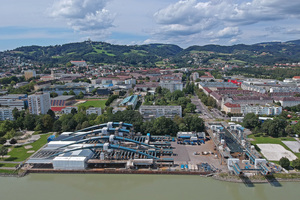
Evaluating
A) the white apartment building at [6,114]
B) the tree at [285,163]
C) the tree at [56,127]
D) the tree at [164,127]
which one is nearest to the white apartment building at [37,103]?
the white apartment building at [6,114]

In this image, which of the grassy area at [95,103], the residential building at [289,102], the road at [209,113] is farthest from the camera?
the grassy area at [95,103]

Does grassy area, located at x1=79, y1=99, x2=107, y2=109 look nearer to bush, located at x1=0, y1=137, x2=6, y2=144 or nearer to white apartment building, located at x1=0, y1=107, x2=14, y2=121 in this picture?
white apartment building, located at x1=0, y1=107, x2=14, y2=121

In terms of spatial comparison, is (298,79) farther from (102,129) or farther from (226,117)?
(102,129)

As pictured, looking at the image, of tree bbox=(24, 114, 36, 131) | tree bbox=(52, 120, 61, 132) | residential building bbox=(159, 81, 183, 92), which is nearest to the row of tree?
tree bbox=(52, 120, 61, 132)

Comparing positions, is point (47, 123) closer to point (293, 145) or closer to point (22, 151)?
point (22, 151)

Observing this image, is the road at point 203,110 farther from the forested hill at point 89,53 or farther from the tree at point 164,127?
the forested hill at point 89,53

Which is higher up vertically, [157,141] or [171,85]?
[171,85]

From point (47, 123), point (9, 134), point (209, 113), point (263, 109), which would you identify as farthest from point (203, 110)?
point (9, 134)

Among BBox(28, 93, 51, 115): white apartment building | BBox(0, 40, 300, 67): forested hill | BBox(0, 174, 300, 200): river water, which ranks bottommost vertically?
BBox(0, 174, 300, 200): river water

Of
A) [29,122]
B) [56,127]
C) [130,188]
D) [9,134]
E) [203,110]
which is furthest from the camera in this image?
[203,110]
